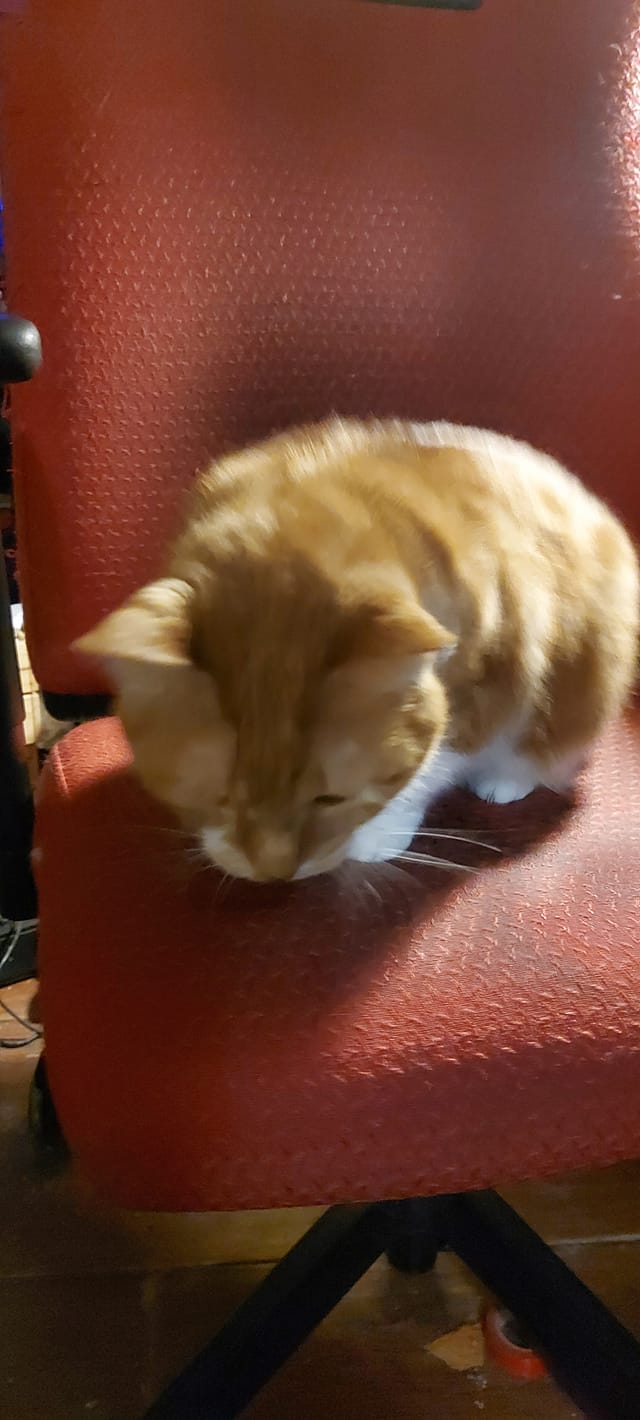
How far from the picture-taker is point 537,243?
100cm

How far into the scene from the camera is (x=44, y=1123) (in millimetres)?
1118

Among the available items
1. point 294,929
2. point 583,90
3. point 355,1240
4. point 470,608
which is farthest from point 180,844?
point 583,90

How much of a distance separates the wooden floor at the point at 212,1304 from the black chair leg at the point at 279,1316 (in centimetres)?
13

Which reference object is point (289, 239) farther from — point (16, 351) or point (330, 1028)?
point (330, 1028)

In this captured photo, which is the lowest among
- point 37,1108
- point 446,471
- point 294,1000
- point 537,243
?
point 37,1108

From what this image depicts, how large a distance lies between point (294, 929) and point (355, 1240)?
1.48ft

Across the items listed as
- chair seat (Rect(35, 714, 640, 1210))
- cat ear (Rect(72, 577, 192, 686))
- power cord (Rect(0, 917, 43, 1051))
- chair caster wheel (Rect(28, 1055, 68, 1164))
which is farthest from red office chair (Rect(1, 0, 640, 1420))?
power cord (Rect(0, 917, 43, 1051))

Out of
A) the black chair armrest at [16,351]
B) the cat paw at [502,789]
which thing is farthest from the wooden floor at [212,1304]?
the black chair armrest at [16,351]

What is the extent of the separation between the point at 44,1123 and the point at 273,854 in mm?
649

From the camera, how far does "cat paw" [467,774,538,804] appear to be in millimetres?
829

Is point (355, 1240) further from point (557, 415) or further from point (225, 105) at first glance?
point (225, 105)

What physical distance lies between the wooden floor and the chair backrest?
1.85 feet

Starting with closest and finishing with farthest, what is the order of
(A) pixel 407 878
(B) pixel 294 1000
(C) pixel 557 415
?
1. (B) pixel 294 1000
2. (A) pixel 407 878
3. (C) pixel 557 415

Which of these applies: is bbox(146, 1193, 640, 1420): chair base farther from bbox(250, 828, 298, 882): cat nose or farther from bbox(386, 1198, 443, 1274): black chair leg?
bbox(250, 828, 298, 882): cat nose
